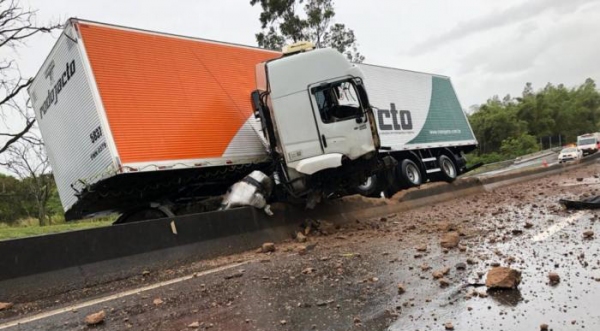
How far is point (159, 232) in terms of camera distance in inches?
254

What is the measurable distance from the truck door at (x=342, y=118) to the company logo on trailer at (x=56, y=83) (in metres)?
4.05

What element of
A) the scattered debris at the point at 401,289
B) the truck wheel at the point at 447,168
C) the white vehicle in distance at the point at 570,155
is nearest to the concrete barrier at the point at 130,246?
the scattered debris at the point at 401,289

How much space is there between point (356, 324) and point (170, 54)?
6.75 metres

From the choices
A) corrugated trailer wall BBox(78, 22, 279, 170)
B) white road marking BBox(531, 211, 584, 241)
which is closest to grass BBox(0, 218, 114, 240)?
corrugated trailer wall BBox(78, 22, 279, 170)

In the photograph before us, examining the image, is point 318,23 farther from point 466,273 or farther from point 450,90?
point 466,273

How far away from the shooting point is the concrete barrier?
513cm

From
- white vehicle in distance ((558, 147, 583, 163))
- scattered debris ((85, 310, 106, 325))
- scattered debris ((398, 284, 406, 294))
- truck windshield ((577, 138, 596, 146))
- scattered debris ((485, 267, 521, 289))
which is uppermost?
scattered debris ((85, 310, 106, 325))

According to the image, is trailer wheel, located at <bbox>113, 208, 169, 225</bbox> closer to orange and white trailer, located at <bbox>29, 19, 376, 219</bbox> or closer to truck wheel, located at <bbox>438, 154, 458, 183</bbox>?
orange and white trailer, located at <bbox>29, 19, 376, 219</bbox>

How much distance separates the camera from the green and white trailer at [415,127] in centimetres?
1324

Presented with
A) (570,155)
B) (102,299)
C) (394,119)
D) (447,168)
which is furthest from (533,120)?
(102,299)

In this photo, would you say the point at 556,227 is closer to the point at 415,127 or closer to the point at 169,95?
the point at 169,95

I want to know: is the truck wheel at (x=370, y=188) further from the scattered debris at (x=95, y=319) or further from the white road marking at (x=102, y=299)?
the scattered debris at (x=95, y=319)

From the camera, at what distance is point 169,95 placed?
8.28m

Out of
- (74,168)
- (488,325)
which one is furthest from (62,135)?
(488,325)
